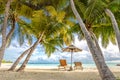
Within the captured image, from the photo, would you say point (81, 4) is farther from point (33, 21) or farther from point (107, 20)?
point (33, 21)

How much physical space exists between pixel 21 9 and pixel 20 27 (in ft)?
11.0

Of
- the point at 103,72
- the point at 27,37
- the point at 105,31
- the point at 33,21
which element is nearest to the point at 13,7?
the point at 33,21

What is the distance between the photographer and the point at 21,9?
1673 centimetres

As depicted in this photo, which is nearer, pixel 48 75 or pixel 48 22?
pixel 48 75

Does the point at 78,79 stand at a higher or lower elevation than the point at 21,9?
lower

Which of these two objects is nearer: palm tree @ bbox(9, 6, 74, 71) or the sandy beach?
the sandy beach

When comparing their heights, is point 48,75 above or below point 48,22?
below

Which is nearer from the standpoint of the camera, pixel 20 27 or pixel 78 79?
pixel 78 79

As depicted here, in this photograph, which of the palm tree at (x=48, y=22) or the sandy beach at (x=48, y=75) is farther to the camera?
the palm tree at (x=48, y=22)

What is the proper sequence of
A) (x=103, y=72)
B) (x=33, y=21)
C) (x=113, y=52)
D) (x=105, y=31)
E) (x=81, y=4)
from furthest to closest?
(x=113, y=52), (x=105, y=31), (x=33, y=21), (x=81, y=4), (x=103, y=72)

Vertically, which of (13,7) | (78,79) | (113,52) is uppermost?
(13,7)

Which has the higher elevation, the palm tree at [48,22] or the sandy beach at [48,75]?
the palm tree at [48,22]

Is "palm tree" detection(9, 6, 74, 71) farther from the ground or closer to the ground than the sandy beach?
farther from the ground

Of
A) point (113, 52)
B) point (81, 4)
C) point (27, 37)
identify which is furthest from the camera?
point (113, 52)
